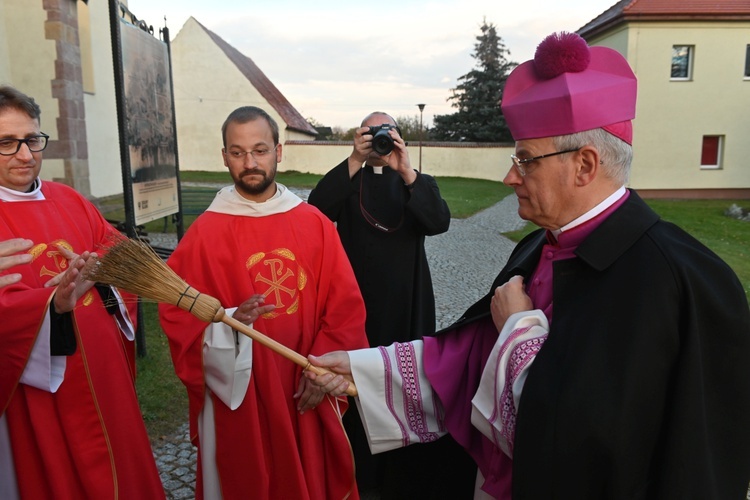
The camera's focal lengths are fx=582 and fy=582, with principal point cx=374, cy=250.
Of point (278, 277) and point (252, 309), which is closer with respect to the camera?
A: point (252, 309)

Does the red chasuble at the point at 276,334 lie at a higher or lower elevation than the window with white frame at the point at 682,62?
lower

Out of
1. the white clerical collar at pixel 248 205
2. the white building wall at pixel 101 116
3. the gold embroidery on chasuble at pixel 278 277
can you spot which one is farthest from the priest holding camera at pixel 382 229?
the white building wall at pixel 101 116

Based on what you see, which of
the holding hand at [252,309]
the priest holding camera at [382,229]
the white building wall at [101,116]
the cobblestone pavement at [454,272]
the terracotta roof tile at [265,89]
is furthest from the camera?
the terracotta roof tile at [265,89]

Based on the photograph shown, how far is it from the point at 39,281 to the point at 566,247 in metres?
2.34

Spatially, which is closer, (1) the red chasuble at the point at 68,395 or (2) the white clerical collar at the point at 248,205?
(1) the red chasuble at the point at 68,395

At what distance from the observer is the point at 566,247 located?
1.93m

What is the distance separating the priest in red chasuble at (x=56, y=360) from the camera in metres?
2.55

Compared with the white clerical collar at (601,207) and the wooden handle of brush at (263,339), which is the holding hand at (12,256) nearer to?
the wooden handle of brush at (263,339)

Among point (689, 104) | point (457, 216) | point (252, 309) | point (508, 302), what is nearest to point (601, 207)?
point (508, 302)

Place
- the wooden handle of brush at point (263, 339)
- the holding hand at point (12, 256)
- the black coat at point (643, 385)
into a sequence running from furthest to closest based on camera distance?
the wooden handle of brush at point (263, 339)
the holding hand at point (12, 256)
the black coat at point (643, 385)

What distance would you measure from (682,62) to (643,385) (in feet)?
84.8

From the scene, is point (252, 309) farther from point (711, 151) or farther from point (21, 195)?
point (711, 151)

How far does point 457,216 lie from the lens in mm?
17359

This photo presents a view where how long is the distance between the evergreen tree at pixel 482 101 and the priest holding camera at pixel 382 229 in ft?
118
